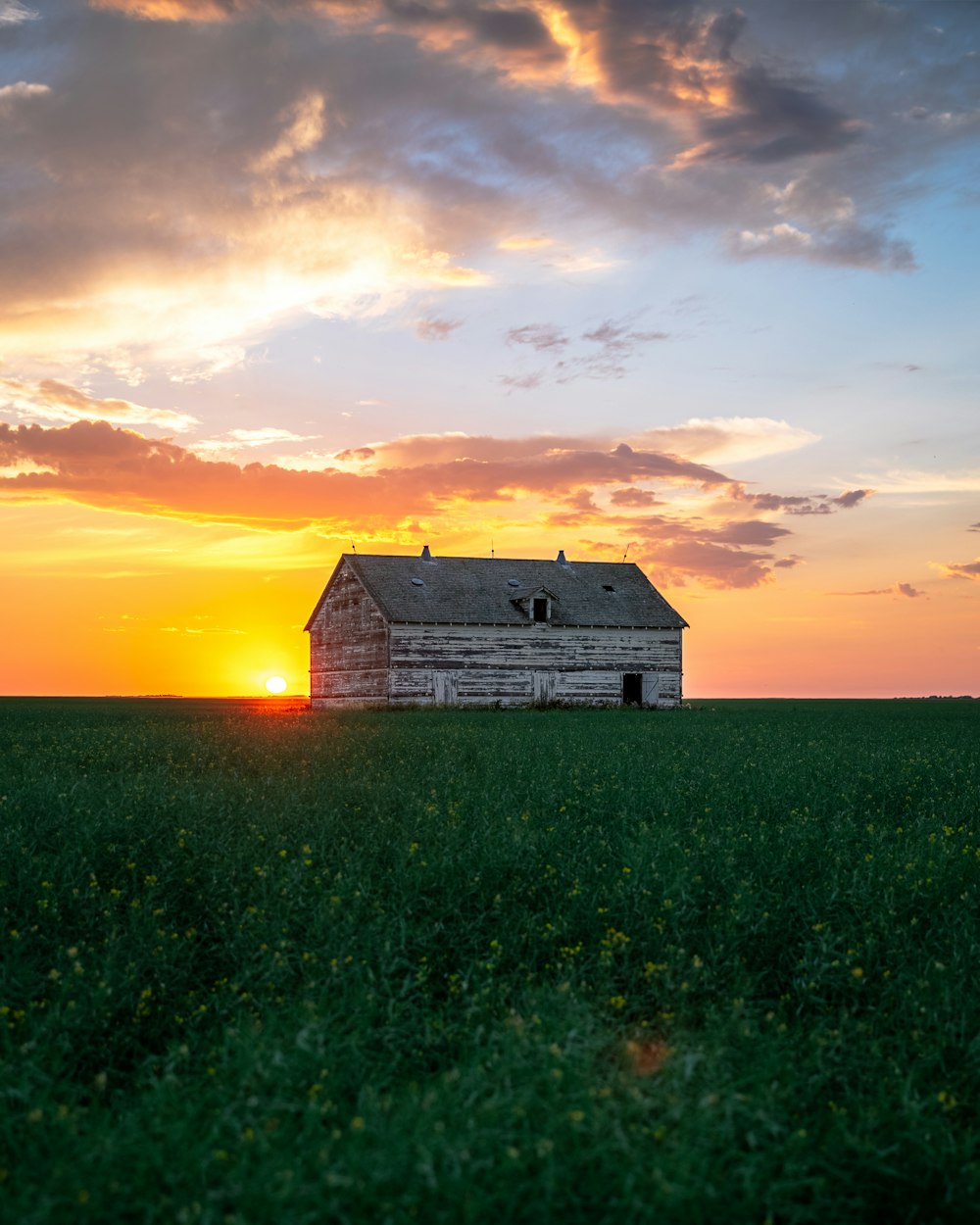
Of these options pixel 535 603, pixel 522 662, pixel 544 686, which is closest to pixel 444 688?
pixel 522 662

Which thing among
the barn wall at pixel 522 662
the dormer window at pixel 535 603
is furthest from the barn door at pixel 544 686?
the dormer window at pixel 535 603

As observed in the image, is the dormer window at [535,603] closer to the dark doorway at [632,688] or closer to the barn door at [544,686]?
the barn door at [544,686]

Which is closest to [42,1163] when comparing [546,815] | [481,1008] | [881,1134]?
[481,1008]

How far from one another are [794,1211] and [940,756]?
17.7m

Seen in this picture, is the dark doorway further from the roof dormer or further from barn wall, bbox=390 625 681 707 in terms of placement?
the roof dormer

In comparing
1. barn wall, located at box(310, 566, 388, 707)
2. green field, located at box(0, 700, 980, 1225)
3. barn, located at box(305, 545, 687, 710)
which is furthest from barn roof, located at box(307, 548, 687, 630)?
green field, located at box(0, 700, 980, 1225)

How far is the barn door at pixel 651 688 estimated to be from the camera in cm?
5403

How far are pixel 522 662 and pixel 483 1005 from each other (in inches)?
1697

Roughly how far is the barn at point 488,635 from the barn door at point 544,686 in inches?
2.0

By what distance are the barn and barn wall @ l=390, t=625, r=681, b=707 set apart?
51 mm

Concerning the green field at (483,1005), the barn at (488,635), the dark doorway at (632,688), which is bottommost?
the green field at (483,1005)

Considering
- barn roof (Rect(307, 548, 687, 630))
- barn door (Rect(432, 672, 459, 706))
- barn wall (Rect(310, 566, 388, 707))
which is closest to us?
barn door (Rect(432, 672, 459, 706))

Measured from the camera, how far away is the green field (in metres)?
5.61

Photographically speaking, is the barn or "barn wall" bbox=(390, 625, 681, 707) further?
the barn
